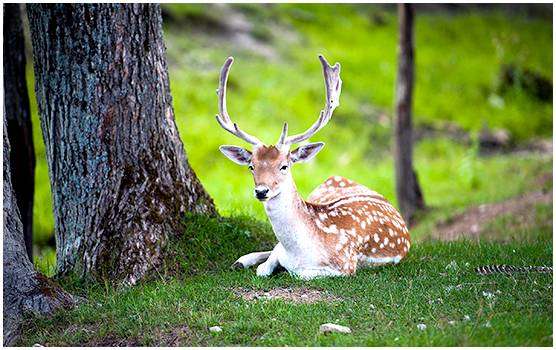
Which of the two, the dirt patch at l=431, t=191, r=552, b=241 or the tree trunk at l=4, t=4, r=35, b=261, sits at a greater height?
the tree trunk at l=4, t=4, r=35, b=261

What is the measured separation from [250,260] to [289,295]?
990mm

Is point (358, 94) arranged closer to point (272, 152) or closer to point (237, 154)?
point (237, 154)

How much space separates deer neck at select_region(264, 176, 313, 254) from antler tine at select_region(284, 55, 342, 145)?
1.28 ft

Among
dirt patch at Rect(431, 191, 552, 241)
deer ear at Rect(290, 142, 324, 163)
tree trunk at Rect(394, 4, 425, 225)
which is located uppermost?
deer ear at Rect(290, 142, 324, 163)

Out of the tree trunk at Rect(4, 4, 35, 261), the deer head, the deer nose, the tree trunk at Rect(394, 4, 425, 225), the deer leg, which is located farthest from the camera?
the tree trunk at Rect(394, 4, 425, 225)

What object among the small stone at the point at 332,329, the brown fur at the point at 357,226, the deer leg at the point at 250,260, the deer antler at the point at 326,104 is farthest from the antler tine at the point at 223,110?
the small stone at the point at 332,329

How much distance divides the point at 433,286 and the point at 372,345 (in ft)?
4.63

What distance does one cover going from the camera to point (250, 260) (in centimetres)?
802

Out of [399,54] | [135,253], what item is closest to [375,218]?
[135,253]

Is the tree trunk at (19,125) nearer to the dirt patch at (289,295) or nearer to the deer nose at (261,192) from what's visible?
the dirt patch at (289,295)

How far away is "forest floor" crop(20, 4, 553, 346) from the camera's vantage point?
6410 millimetres

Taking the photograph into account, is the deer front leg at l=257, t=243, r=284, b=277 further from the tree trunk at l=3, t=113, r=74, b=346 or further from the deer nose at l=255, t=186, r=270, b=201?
the tree trunk at l=3, t=113, r=74, b=346

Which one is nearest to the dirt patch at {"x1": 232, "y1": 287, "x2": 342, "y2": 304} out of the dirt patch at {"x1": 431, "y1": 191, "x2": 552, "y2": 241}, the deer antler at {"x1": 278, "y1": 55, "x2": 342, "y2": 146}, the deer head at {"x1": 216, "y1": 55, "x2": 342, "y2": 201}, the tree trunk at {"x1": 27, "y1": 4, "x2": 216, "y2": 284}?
the deer head at {"x1": 216, "y1": 55, "x2": 342, "y2": 201}

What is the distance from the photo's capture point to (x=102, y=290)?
743 centimetres
